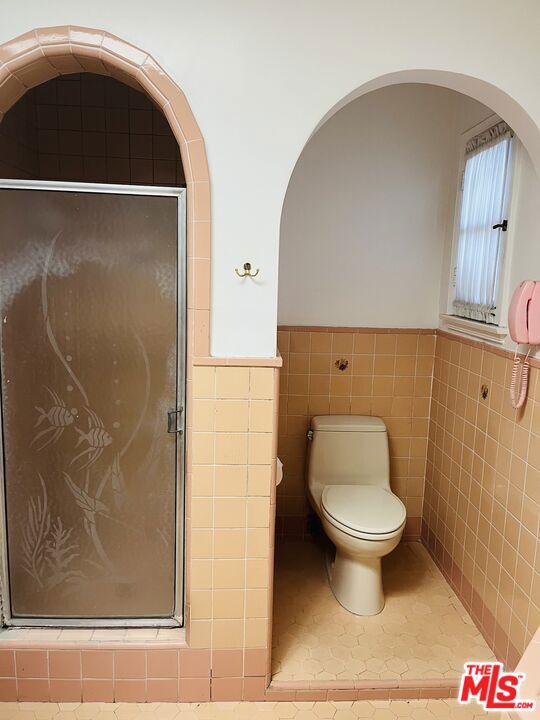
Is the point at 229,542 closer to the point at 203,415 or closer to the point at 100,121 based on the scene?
the point at 203,415

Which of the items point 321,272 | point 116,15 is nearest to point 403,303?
point 321,272

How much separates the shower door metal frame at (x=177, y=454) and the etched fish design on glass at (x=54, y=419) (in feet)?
0.44

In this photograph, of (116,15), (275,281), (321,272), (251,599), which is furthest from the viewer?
(321,272)

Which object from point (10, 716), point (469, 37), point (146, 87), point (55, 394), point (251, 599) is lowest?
point (10, 716)

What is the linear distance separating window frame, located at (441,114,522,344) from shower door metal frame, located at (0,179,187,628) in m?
1.27

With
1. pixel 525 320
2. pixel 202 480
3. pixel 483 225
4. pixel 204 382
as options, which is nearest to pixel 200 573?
pixel 202 480

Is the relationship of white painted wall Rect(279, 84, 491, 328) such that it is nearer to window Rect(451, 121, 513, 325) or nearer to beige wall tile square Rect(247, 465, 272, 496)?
window Rect(451, 121, 513, 325)

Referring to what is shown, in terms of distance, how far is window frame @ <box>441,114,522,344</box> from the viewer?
219 centimetres

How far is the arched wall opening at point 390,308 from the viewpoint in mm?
2693

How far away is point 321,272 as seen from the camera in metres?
2.87

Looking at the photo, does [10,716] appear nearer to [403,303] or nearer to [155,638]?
[155,638]

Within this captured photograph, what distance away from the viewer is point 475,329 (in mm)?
2475

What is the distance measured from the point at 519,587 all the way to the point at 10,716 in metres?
1.87

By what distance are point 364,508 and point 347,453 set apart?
40cm
